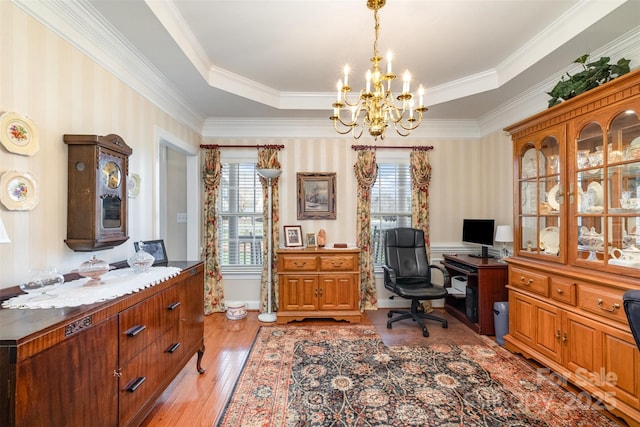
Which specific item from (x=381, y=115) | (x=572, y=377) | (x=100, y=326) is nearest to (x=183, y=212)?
(x=100, y=326)

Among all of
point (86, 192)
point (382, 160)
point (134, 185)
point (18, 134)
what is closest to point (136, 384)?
point (86, 192)

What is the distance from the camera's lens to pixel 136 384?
1.55m

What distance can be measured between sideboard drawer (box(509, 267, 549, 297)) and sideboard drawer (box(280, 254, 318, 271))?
2180mm

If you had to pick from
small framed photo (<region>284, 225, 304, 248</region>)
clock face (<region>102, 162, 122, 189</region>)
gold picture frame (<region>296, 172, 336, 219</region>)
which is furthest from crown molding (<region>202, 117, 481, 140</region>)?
clock face (<region>102, 162, 122, 189</region>)

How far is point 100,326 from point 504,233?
388cm

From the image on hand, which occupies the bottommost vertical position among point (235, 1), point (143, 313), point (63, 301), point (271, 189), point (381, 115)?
point (143, 313)

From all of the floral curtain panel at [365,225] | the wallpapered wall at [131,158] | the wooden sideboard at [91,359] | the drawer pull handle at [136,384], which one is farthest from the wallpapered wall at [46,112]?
the floral curtain panel at [365,225]

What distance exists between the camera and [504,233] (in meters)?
3.42

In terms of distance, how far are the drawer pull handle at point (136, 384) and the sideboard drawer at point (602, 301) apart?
2992 mm

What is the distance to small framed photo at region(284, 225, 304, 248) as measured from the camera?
3.96 meters

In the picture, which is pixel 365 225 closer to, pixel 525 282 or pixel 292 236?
pixel 292 236

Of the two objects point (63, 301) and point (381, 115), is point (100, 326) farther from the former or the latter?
point (381, 115)

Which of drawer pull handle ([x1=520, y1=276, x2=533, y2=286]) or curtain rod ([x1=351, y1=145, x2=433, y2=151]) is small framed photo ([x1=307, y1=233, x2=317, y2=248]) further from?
drawer pull handle ([x1=520, y1=276, x2=533, y2=286])

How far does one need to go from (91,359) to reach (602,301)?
3.06m
